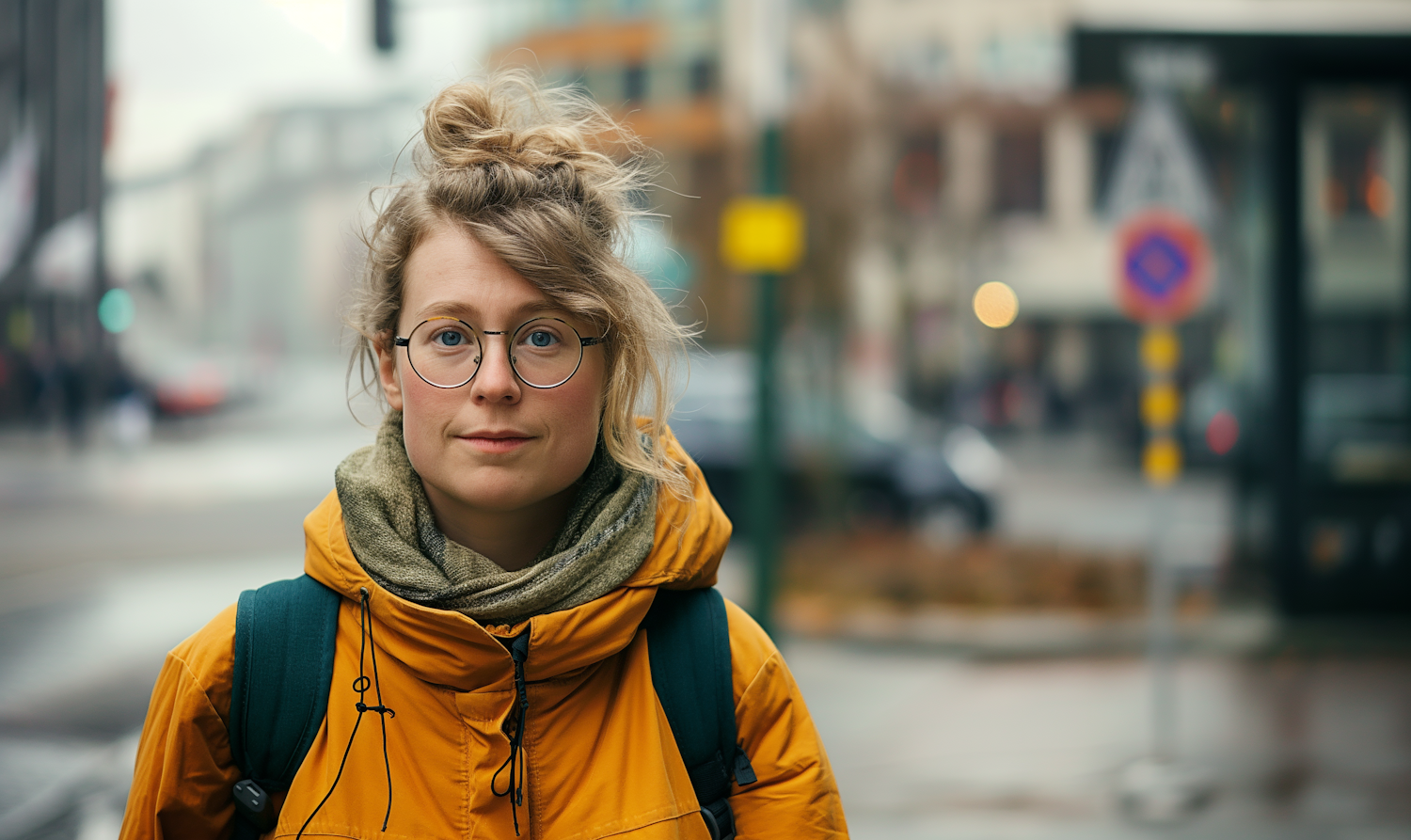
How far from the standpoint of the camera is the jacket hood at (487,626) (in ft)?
4.79

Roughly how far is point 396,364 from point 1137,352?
37.2 meters

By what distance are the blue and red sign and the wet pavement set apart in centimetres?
220

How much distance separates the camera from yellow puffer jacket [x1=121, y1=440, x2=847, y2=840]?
148cm

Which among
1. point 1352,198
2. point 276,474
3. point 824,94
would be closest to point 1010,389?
point 276,474

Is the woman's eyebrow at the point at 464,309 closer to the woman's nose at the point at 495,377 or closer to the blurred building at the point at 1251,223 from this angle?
the woman's nose at the point at 495,377

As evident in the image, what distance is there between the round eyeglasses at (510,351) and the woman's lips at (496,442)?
0.07 metres

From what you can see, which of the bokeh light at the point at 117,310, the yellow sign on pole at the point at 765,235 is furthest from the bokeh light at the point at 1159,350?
the bokeh light at the point at 117,310

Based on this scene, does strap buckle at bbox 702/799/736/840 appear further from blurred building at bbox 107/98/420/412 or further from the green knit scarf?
blurred building at bbox 107/98/420/412

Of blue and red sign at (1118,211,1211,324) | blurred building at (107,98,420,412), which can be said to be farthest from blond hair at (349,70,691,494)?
blurred building at (107,98,420,412)

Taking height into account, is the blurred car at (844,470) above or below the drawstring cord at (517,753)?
below

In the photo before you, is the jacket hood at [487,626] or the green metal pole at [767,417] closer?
the jacket hood at [487,626]

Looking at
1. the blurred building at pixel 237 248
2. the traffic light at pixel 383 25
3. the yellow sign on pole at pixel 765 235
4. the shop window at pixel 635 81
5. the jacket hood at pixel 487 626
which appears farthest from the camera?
the shop window at pixel 635 81

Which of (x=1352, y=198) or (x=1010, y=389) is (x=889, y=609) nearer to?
(x=1352, y=198)

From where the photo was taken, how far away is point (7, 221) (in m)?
17.8
